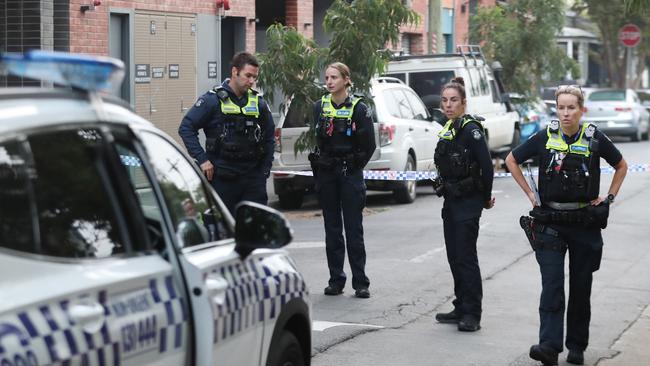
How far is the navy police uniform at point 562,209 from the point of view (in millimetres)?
7652

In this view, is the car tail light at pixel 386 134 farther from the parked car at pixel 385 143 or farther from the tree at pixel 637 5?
the tree at pixel 637 5

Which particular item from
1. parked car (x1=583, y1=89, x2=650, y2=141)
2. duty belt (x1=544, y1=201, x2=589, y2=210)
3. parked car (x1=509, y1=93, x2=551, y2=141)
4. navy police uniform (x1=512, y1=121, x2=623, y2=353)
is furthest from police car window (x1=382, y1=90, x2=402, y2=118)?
parked car (x1=583, y1=89, x2=650, y2=141)

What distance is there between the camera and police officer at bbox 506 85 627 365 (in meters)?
7.66

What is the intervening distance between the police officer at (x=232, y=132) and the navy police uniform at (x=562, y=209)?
8.79ft

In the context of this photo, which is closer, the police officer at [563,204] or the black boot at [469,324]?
the police officer at [563,204]

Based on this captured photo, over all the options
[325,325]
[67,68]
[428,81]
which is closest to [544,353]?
[325,325]

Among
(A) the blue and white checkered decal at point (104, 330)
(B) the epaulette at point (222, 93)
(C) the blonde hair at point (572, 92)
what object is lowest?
(A) the blue and white checkered decal at point (104, 330)

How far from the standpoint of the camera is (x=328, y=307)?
9.92 m

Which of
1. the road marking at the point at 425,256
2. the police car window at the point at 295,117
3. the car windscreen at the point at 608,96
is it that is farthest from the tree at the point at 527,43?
the road marking at the point at 425,256

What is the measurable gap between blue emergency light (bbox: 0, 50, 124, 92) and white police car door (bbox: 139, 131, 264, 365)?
19.3 inches

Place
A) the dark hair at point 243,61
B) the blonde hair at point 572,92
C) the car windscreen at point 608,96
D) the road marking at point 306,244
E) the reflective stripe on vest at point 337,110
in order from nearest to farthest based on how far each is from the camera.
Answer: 1. the blonde hair at point 572,92
2. the dark hair at point 243,61
3. the reflective stripe on vest at point 337,110
4. the road marking at point 306,244
5. the car windscreen at point 608,96

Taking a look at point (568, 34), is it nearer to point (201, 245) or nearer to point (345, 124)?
point (345, 124)

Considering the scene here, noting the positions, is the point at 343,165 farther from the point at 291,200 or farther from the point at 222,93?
the point at 291,200

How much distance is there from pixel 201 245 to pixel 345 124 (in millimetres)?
5792
